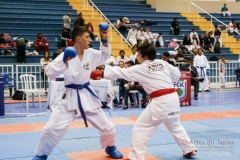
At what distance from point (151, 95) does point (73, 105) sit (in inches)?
42.0

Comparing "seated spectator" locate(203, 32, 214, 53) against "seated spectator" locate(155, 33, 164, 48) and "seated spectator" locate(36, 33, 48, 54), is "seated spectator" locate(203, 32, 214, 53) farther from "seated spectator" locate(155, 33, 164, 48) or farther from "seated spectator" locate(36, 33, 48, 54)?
"seated spectator" locate(36, 33, 48, 54)

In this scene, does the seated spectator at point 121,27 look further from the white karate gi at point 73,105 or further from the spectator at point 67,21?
the white karate gi at point 73,105

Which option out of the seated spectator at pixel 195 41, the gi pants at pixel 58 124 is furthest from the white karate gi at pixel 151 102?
the seated spectator at pixel 195 41

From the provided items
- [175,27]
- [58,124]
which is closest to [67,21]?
[175,27]

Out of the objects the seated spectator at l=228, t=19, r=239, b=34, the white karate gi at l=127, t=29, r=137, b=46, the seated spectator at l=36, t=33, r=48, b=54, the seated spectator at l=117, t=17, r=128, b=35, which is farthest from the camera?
the seated spectator at l=228, t=19, r=239, b=34

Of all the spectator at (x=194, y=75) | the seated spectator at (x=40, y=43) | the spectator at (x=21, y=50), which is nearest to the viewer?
the spectator at (x=194, y=75)

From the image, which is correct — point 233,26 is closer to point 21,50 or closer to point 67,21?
point 67,21

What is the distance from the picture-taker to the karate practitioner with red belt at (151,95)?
203 inches

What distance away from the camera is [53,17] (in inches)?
834

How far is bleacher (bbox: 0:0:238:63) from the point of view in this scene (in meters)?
19.3

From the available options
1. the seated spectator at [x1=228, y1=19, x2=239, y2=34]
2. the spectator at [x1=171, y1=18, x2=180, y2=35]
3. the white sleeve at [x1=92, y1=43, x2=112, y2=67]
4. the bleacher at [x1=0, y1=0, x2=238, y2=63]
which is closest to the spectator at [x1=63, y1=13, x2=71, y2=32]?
the bleacher at [x1=0, y1=0, x2=238, y2=63]

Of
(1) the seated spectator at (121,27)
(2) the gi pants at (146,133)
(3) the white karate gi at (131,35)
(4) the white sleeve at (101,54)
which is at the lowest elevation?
(2) the gi pants at (146,133)

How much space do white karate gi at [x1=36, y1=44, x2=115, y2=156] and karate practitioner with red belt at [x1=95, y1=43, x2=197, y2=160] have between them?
0.99 ft

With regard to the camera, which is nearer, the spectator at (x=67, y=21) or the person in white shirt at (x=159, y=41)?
Result: the spectator at (x=67, y=21)
